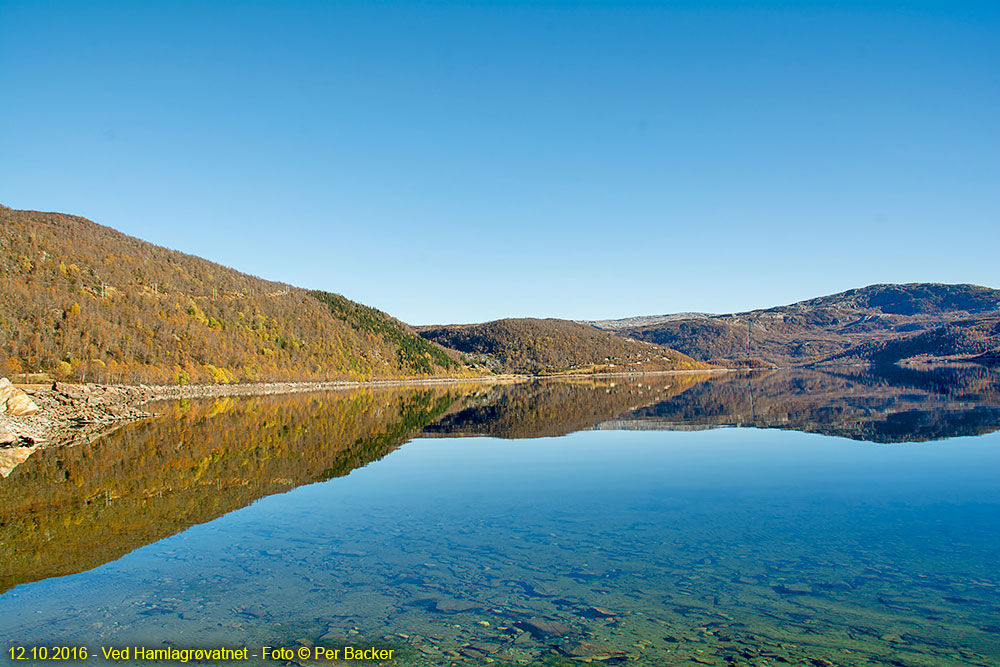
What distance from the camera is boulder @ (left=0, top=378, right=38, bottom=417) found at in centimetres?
3247

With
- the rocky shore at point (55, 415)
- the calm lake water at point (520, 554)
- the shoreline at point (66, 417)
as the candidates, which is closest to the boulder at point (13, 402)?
the rocky shore at point (55, 415)

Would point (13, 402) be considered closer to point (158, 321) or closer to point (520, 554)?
point (520, 554)

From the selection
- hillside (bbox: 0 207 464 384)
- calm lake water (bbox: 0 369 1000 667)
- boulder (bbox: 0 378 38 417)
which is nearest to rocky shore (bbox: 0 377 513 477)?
boulder (bbox: 0 378 38 417)

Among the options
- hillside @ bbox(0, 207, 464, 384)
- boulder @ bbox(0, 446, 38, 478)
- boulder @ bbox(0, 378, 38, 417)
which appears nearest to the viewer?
boulder @ bbox(0, 446, 38, 478)

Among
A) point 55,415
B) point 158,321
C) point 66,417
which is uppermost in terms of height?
point 158,321

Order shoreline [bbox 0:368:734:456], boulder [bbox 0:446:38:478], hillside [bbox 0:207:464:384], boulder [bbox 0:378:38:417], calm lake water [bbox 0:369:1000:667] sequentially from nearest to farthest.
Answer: calm lake water [bbox 0:369:1000:667], boulder [bbox 0:446:38:478], shoreline [bbox 0:368:734:456], boulder [bbox 0:378:38:417], hillside [bbox 0:207:464:384]

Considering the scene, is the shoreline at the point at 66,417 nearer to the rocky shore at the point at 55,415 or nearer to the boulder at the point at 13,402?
the rocky shore at the point at 55,415

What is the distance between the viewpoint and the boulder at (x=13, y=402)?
32469 millimetres

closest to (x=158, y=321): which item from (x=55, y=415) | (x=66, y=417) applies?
(x=66, y=417)

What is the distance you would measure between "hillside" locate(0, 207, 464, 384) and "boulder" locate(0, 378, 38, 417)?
3539 centimetres

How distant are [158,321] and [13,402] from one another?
2643 inches

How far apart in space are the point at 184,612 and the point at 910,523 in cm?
1513

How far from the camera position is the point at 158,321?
95.0m

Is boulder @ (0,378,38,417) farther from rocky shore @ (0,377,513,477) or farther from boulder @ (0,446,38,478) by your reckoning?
boulder @ (0,446,38,478)
